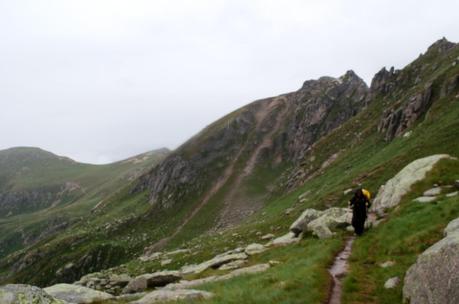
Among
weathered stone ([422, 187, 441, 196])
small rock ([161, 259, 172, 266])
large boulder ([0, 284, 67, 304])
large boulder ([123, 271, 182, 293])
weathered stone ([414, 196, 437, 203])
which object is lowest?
small rock ([161, 259, 172, 266])

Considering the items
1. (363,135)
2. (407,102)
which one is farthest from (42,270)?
(407,102)

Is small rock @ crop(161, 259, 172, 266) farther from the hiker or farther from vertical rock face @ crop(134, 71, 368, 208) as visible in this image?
vertical rock face @ crop(134, 71, 368, 208)

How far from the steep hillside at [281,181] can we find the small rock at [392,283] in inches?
21.3

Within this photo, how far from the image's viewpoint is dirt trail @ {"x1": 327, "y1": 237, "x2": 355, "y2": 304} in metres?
18.1

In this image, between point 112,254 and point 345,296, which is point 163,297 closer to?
point 345,296

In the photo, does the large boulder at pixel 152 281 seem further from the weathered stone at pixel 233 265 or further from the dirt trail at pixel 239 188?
the dirt trail at pixel 239 188

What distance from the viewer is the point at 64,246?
131 metres

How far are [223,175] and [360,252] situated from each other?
346 feet

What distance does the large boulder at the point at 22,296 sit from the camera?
16.2 metres

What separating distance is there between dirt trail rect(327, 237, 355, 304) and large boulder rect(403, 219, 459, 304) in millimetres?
3049

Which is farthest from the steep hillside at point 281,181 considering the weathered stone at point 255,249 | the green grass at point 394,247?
the weathered stone at point 255,249

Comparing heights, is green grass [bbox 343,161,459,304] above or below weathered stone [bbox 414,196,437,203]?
below

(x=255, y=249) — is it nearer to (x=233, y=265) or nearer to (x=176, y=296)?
(x=233, y=265)

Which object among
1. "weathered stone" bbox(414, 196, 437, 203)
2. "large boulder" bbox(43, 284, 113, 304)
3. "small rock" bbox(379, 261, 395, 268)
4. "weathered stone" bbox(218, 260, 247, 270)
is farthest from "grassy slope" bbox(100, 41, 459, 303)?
"large boulder" bbox(43, 284, 113, 304)
